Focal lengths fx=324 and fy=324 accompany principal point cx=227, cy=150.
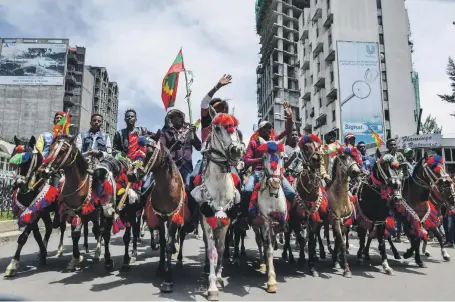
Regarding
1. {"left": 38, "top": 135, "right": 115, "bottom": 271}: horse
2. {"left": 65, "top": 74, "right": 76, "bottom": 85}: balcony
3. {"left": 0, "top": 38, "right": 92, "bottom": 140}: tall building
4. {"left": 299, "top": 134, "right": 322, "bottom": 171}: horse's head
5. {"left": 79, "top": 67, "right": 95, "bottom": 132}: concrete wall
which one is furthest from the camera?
{"left": 79, "top": 67, "right": 95, "bottom": 132}: concrete wall

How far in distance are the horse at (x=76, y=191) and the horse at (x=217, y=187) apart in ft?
7.26

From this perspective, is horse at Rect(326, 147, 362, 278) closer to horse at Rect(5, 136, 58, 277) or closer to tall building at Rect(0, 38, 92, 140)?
horse at Rect(5, 136, 58, 277)

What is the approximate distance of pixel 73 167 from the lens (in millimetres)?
5859

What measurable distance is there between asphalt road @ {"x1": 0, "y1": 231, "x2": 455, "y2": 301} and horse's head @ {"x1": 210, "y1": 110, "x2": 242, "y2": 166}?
209cm

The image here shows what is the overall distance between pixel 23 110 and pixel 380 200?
204 ft

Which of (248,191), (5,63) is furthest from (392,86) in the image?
(5,63)

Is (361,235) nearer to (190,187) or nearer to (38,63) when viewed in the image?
(190,187)

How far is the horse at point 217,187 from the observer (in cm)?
494

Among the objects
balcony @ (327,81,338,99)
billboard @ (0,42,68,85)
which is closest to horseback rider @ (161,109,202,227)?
balcony @ (327,81,338,99)

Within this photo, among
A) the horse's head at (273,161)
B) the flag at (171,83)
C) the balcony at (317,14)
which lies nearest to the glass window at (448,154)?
the balcony at (317,14)

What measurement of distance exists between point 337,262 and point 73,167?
5773 millimetres

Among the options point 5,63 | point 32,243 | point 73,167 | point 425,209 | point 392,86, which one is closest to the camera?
point 73,167

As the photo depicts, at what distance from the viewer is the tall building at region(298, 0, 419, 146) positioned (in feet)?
127

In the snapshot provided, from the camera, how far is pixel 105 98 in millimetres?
77062
